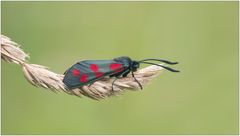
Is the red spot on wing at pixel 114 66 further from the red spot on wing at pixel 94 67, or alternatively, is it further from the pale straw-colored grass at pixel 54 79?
the pale straw-colored grass at pixel 54 79

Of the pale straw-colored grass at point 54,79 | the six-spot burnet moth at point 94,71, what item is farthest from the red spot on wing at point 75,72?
the pale straw-colored grass at point 54,79

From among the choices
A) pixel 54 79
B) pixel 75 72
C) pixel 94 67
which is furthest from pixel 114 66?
pixel 54 79

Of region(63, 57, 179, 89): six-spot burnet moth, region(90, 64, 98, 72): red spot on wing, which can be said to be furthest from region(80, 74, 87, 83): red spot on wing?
region(90, 64, 98, 72): red spot on wing

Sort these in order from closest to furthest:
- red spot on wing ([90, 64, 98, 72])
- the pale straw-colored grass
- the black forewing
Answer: the pale straw-colored grass, the black forewing, red spot on wing ([90, 64, 98, 72])

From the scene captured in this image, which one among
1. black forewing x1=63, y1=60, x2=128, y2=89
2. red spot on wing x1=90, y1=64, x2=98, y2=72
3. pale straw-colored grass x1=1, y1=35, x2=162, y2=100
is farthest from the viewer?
red spot on wing x1=90, y1=64, x2=98, y2=72

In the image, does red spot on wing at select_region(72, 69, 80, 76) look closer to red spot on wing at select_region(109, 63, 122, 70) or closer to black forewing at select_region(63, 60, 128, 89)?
black forewing at select_region(63, 60, 128, 89)

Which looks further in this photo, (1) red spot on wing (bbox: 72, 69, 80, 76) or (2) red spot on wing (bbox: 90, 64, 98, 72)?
(2) red spot on wing (bbox: 90, 64, 98, 72)

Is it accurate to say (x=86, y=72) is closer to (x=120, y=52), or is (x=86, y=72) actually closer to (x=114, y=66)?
(x=114, y=66)
